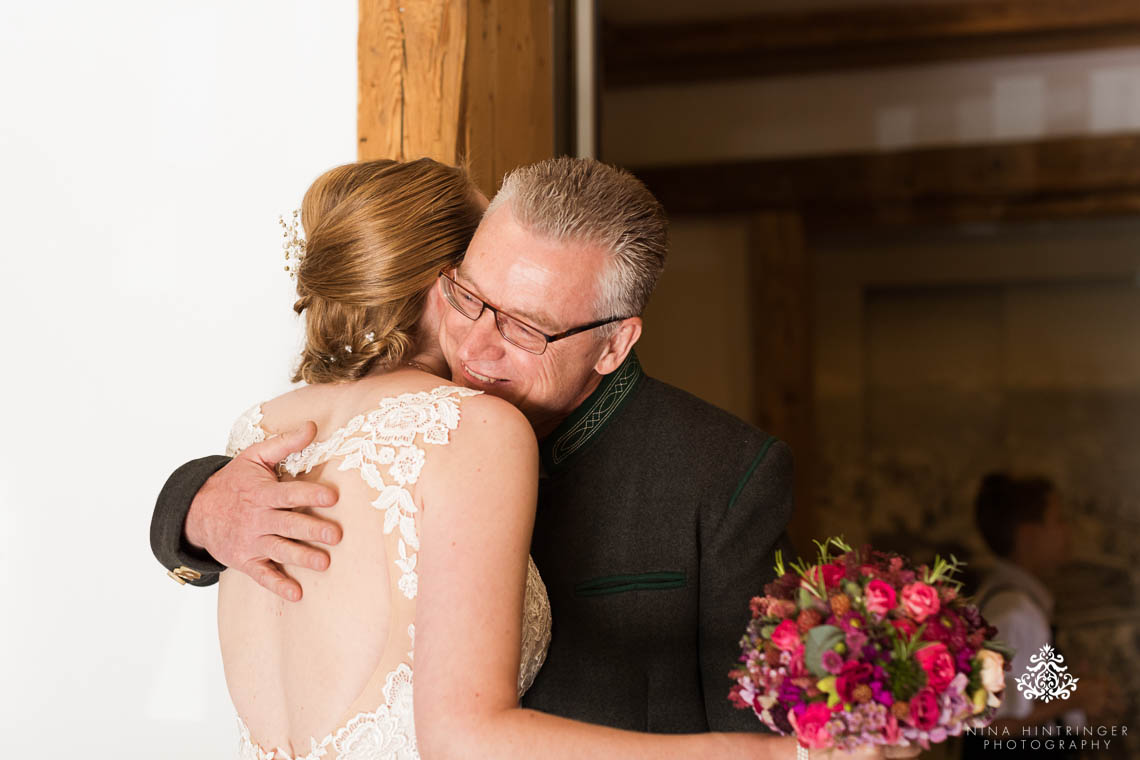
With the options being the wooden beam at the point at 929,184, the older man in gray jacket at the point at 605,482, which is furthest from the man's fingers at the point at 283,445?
the wooden beam at the point at 929,184

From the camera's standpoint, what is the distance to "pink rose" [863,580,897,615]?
1.16 meters

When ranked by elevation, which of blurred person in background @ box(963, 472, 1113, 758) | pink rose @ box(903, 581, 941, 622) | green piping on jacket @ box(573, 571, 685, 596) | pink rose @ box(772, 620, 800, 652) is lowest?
blurred person in background @ box(963, 472, 1113, 758)

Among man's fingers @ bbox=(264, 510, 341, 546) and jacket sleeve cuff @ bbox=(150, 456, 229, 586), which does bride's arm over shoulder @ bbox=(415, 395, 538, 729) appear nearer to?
man's fingers @ bbox=(264, 510, 341, 546)

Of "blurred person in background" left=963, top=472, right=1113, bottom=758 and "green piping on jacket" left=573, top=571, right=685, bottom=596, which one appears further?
"blurred person in background" left=963, top=472, right=1113, bottom=758

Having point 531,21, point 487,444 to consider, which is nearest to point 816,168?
point 531,21

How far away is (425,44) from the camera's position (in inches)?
86.5

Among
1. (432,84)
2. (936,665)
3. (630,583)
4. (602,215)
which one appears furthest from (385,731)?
(432,84)

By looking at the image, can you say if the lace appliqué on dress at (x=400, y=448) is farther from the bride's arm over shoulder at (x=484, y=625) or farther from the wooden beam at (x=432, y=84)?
the wooden beam at (x=432, y=84)

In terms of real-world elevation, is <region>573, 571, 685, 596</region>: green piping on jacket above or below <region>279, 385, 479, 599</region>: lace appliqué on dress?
below

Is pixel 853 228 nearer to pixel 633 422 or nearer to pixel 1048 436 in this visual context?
pixel 1048 436

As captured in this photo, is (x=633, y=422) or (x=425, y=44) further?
(x=425, y=44)

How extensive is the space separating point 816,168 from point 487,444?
15.5ft

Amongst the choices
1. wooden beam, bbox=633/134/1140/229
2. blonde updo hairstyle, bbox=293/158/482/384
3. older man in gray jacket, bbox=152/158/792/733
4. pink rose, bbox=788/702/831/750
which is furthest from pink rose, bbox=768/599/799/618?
wooden beam, bbox=633/134/1140/229

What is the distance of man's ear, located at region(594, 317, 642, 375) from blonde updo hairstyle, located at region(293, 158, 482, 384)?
0.94 ft
